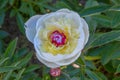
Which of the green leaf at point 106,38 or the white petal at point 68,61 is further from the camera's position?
the green leaf at point 106,38

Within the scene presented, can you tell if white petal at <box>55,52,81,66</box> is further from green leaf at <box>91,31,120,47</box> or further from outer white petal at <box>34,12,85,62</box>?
green leaf at <box>91,31,120,47</box>

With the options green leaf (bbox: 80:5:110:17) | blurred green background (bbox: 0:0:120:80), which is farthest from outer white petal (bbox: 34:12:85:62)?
green leaf (bbox: 80:5:110:17)

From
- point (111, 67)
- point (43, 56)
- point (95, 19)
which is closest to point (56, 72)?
point (43, 56)

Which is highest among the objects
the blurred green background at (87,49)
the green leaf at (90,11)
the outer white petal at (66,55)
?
the outer white petal at (66,55)

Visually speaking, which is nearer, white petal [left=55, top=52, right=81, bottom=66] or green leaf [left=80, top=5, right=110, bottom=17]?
white petal [left=55, top=52, right=81, bottom=66]

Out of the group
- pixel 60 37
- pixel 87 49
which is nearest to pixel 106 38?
pixel 87 49

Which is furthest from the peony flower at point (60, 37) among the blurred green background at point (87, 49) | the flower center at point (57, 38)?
the blurred green background at point (87, 49)

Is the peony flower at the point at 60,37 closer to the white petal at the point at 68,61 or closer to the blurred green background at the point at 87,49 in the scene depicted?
the white petal at the point at 68,61
